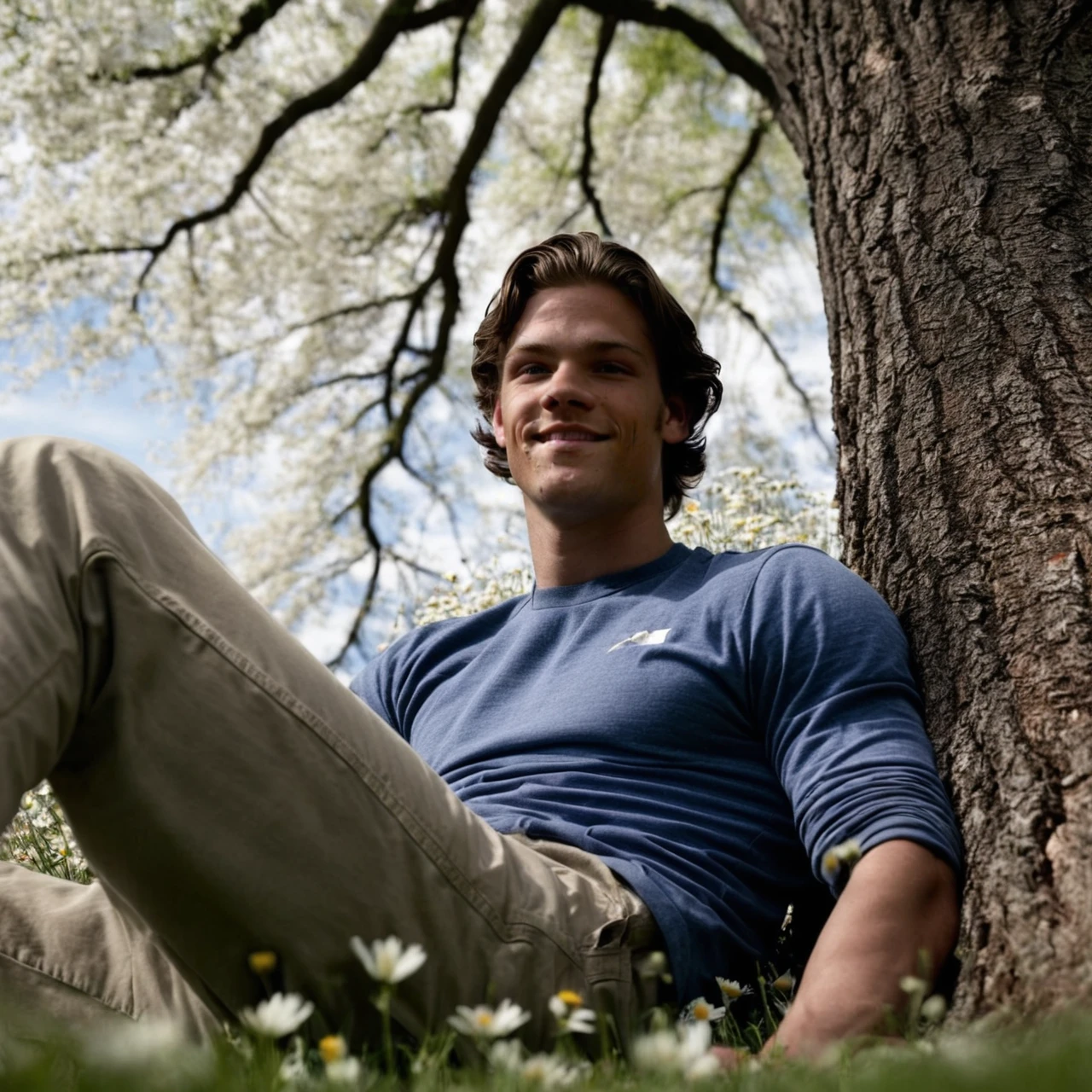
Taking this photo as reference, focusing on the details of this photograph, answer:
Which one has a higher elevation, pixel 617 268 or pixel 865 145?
pixel 865 145

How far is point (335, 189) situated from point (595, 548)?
26.9 ft

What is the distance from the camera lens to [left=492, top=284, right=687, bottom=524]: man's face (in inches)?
116

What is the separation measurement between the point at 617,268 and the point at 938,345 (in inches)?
32.7

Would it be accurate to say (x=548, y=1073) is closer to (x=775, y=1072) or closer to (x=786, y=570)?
(x=775, y=1072)

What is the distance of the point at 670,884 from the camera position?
2055mm

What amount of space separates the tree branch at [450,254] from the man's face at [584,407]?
4876 millimetres

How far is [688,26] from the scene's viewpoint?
321 inches

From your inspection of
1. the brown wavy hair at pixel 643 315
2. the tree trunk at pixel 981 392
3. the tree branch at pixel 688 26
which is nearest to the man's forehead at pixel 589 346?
the brown wavy hair at pixel 643 315

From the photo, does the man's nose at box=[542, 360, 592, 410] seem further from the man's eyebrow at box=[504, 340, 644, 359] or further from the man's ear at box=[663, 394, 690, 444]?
the man's ear at box=[663, 394, 690, 444]

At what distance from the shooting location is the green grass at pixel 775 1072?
41.0 inches

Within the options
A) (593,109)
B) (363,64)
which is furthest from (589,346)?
(593,109)

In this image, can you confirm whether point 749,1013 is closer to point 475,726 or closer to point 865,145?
point 475,726

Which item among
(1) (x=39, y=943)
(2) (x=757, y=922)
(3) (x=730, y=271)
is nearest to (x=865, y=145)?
(2) (x=757, y=922)

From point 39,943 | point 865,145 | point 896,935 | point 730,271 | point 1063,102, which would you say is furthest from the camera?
point 730,271
